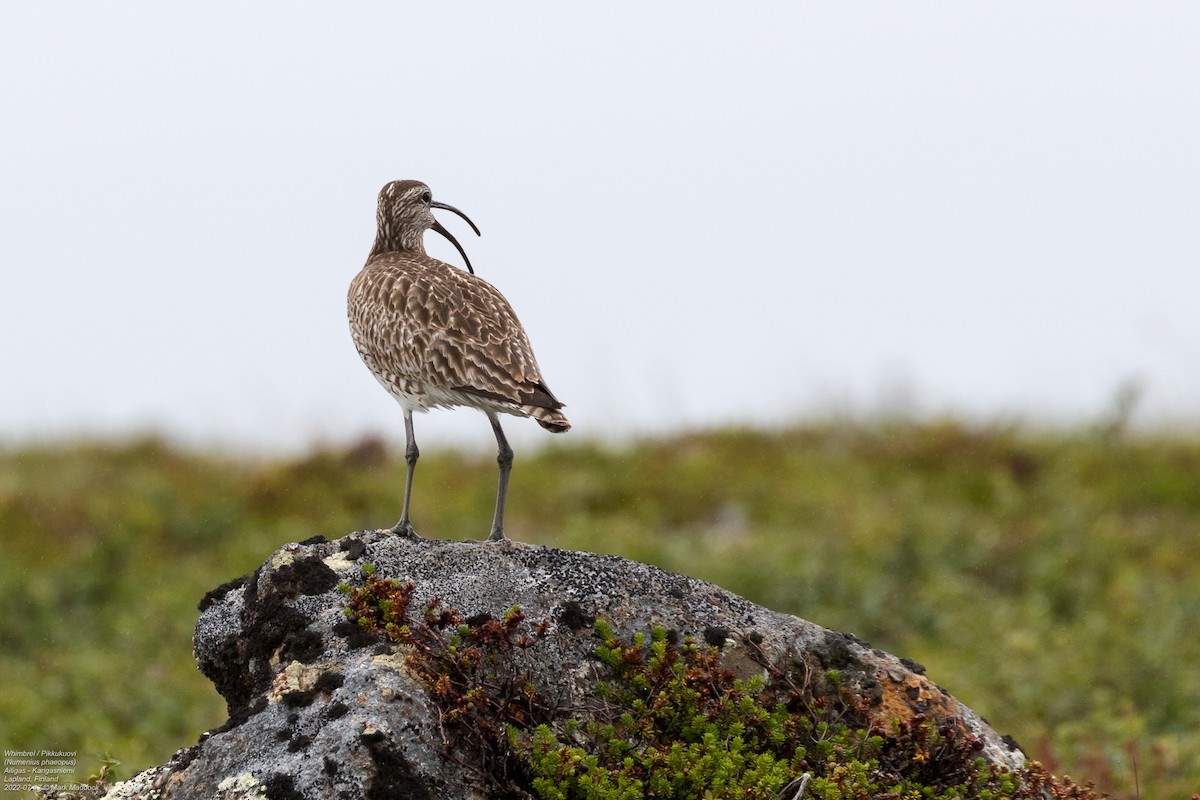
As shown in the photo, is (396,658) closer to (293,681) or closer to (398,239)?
(293,681)

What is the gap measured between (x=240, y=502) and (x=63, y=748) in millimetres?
5062

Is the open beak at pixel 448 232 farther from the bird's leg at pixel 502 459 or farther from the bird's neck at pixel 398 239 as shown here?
→ the bird's leg at pixel 502 459

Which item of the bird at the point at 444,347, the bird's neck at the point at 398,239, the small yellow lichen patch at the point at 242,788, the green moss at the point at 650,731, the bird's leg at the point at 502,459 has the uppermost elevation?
the bird's neck at the point at 398,239

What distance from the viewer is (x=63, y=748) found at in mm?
9555

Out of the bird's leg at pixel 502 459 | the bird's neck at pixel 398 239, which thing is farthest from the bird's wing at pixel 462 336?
the bird's neck at pixel 398 239

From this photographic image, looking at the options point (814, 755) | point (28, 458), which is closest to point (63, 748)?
point (814, 755)

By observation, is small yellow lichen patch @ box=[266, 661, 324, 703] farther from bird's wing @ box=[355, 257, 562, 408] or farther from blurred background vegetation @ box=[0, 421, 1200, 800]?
blurred background vegetation @ box=[0, 421, 1200, 800]

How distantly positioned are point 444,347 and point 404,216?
150 cm

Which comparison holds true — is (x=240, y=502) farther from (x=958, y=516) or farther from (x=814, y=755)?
(x=814, y=755)

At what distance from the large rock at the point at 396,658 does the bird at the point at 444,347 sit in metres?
0.59

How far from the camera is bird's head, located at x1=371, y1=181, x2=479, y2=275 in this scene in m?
7.30

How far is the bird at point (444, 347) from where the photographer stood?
584cm

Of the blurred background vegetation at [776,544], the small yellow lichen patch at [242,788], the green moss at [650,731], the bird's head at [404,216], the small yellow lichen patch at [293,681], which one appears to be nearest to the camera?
the small yellow lichen patch at [242,788]

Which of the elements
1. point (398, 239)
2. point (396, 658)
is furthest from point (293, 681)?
point (398, 239)
